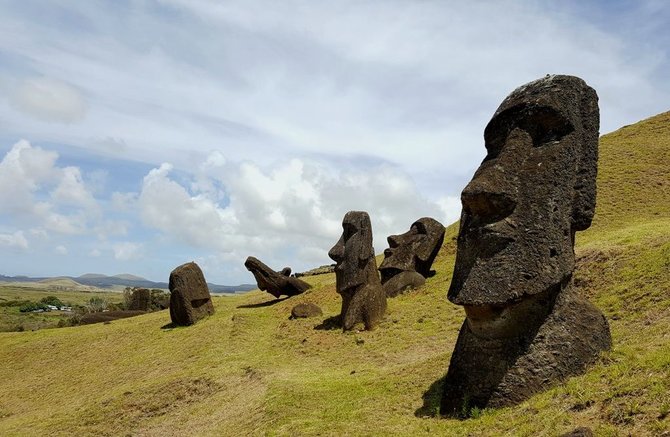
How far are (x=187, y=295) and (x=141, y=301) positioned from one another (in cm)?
1472

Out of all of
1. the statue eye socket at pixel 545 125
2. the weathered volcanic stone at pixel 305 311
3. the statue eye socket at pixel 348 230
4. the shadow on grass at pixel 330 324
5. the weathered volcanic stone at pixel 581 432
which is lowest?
the weathered volcanic stone at pixel 581 432

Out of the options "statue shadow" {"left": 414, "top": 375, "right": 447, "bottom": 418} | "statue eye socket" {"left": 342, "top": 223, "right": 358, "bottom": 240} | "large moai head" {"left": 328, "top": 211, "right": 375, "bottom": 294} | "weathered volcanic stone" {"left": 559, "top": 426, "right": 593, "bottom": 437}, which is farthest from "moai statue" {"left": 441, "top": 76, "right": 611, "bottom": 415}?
"statue eye socket" {"left": 342, "top": 223, "right": 358, "bottom": 240}

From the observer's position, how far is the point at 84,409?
17750 mm

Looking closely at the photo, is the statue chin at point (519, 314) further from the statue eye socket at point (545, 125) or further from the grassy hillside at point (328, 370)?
the statue eye socket at point (545, 125)

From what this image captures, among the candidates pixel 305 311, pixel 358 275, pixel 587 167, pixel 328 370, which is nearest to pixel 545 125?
pixel 587 167

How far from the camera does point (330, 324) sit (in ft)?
74.0

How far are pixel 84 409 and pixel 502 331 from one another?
1424cm

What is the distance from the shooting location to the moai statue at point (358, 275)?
69.8 ft

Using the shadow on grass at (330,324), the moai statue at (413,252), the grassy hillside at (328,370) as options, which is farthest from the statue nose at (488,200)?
the moai statue at (413,252)

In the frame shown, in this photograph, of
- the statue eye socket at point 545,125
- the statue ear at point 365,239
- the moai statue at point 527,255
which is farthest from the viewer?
the statue ear at point 365,239

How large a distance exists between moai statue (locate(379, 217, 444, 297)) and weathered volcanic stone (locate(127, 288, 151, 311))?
68.6 ft

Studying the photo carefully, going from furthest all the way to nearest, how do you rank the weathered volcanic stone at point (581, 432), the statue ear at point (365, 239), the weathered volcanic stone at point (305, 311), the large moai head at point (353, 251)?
the weathered volcanic stone at point (305, 311) < the statue ear at point (365, 239) < the large moai head at point (353, 251) < the weathered volcanic stone at point (581, 432)

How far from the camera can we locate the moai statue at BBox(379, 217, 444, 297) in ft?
89.9

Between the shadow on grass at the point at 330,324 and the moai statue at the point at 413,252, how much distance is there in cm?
424
